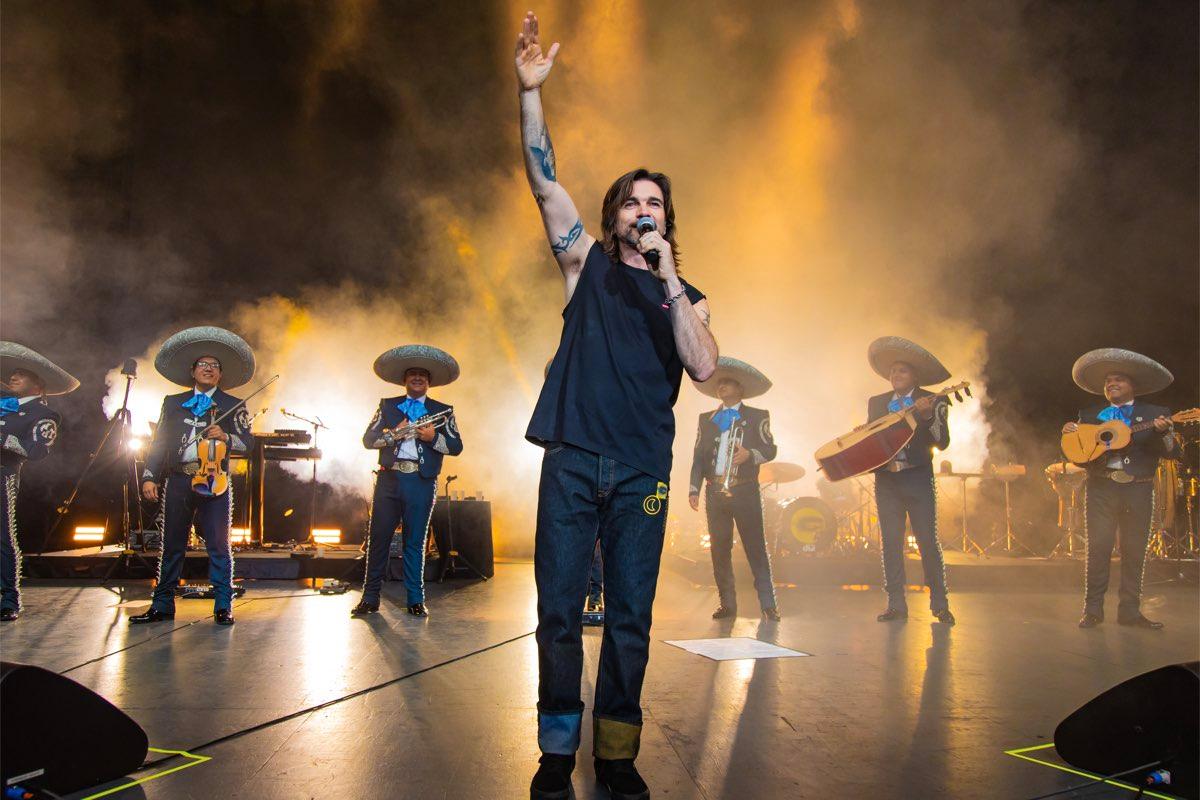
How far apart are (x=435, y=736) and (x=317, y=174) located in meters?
10.4

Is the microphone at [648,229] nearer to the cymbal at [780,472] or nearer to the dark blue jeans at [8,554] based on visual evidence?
the dark blue jeans at [8,554]

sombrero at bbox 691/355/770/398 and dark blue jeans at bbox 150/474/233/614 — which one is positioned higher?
sombrero at bbox 691/355/770/398

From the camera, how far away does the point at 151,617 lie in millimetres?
4730

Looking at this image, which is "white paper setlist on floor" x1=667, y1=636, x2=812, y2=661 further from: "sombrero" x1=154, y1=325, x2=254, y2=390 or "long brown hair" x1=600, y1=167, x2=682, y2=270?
"sombrero" x1=154, y1=325, x2=254, y2=390

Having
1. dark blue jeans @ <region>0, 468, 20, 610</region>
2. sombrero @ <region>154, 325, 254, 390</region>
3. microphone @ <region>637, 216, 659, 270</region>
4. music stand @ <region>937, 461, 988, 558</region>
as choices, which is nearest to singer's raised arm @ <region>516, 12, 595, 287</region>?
microphone @ <region>637, 216, 659, 270</region>

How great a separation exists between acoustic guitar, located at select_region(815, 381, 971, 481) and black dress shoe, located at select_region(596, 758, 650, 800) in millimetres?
4553

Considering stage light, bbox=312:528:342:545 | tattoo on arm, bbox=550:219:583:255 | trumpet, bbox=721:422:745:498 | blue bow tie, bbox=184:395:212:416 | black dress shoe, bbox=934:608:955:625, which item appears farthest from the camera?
stage light, bbox=312:528:342:545

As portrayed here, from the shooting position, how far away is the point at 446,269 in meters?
11.7

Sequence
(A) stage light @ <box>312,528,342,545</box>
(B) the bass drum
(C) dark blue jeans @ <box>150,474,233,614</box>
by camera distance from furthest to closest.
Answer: (A) stage light @ <box>312,528,342,545</box> → (B) the bass drum → (C) dark blue jeans @ <box>150,474,233,614</box>

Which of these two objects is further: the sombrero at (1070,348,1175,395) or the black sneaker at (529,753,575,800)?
the sombrero at (1070,348,1175,395)

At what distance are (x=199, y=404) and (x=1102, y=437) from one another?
21.3 ft

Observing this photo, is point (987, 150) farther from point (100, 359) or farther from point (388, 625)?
point (100, 359)

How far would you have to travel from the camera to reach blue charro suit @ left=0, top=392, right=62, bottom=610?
487cm

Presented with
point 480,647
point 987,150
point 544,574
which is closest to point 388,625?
point 480,647
